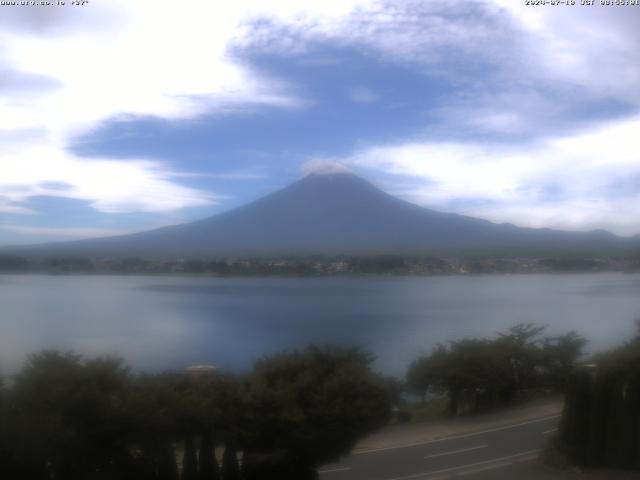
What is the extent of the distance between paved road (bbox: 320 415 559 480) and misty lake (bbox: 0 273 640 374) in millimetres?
1899

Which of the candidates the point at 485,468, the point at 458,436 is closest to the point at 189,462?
the point at 485,468

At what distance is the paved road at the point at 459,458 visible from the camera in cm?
887

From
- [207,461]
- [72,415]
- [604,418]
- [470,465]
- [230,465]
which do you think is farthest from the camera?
[604,418]

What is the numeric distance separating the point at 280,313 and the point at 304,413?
33.9 feet

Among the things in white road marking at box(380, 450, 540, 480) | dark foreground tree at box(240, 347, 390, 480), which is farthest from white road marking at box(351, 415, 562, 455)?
dark foreground tree at box(240, 347, 390, 480)

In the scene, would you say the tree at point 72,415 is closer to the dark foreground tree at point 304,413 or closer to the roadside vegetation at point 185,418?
the roadside vegetation at point 185,418

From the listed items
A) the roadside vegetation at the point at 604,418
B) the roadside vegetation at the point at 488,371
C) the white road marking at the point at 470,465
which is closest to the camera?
the white road marking at the point at 470,465

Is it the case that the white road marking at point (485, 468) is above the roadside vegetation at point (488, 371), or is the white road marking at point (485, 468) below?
below

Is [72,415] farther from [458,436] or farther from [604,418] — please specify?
[604,418]

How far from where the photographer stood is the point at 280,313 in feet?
61.3

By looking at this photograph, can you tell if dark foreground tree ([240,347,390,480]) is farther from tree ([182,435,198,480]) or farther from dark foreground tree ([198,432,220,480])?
tree ([182,435,198,480])

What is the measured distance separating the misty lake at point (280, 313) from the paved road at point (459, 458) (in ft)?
6.23

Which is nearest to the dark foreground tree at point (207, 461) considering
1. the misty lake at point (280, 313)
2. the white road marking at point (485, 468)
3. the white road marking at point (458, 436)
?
the misty lake at point (280, 313)

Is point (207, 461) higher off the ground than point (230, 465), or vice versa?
point (207, 461)
